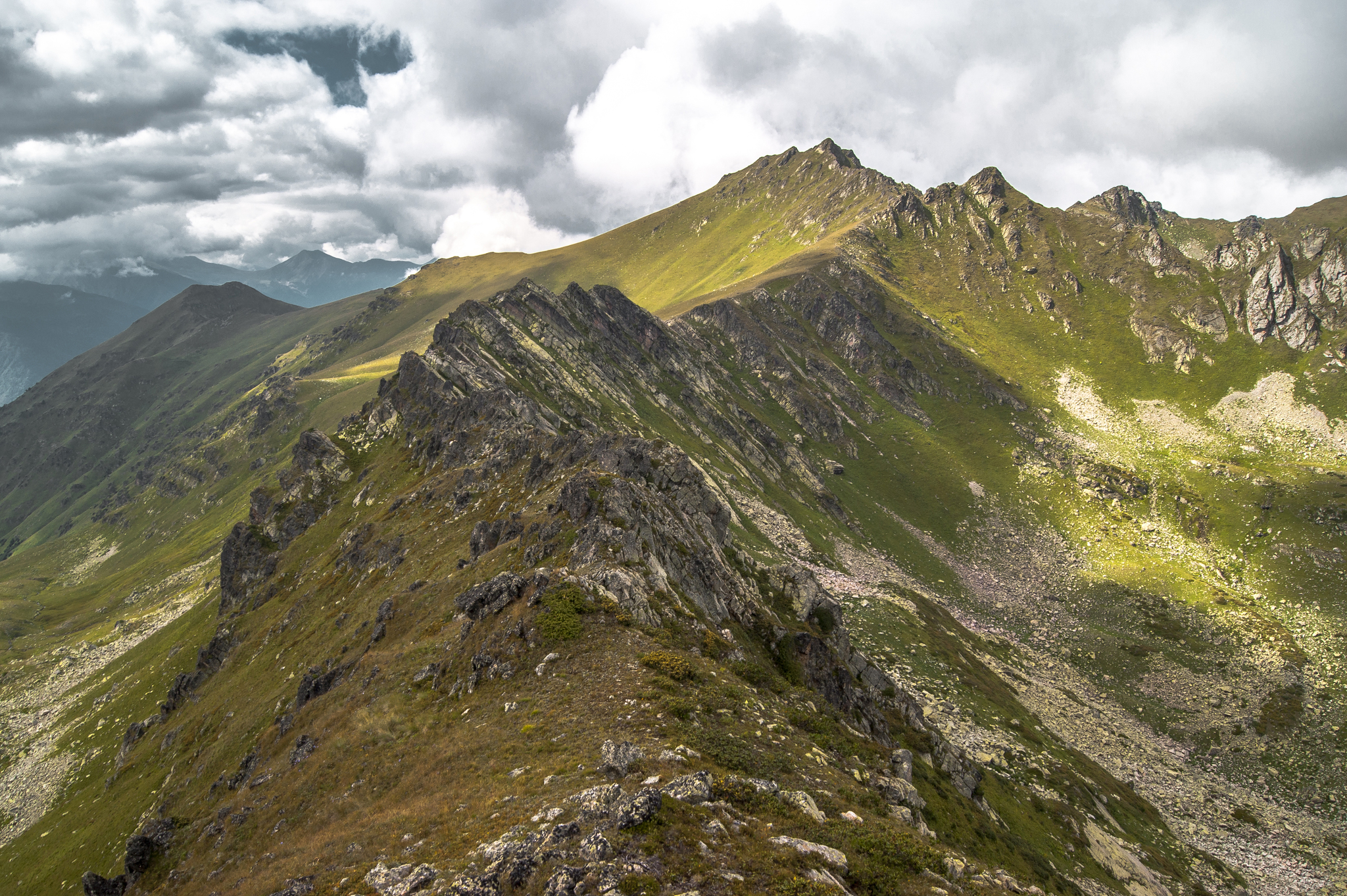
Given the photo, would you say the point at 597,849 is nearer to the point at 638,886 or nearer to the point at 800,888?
the point at 638,886

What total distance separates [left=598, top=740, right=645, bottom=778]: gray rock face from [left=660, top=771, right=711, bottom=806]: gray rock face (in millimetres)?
2336

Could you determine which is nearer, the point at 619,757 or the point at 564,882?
the point at 564,882

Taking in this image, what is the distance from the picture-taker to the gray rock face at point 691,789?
16.9m

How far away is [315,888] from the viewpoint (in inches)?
738

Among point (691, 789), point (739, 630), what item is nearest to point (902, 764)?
point (739, 630)

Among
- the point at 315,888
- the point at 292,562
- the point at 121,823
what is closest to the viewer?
the point at 315,888

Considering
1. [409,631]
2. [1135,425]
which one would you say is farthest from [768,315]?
[409,631]

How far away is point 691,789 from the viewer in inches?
676

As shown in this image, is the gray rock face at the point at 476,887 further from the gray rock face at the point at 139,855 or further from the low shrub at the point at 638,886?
the gray rock face at the point at 139,855

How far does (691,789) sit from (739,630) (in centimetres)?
2286

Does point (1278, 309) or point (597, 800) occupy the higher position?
point (597, 800)

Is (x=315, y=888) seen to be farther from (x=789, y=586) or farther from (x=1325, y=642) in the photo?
(x=1325, y=642)

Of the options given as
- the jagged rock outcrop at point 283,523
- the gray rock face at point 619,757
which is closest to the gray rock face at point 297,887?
the gray rock face at point 619,757

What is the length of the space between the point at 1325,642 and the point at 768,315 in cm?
Answer: 13839
